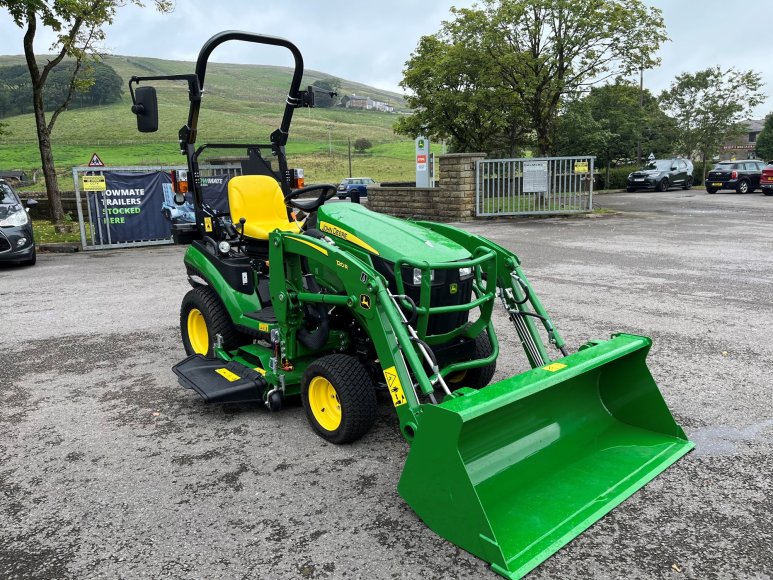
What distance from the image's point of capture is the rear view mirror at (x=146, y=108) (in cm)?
411

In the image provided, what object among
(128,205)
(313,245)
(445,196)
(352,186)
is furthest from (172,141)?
(313,245)

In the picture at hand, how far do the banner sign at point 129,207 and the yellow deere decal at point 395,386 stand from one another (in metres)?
11.6

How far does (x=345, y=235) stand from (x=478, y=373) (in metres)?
1.27

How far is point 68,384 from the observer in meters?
4.86

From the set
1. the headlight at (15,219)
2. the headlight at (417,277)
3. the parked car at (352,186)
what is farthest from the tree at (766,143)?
the headlight at (417,277)

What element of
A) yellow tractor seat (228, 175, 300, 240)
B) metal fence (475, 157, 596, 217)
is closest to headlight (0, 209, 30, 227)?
yellow tractor seat (228, 175, 300, 240)

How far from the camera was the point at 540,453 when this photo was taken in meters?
3.12

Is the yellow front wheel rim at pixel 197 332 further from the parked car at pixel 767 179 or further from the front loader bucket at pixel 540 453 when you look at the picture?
the parked car at pixel 767 179

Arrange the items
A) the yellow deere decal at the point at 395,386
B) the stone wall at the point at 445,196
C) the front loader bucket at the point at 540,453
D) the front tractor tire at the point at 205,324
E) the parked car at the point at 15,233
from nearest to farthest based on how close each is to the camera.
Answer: the front loader bucket at the point at 540,453 → the yellow deere decal at the point at 395,386 → the front tractor tire at the point at 205,324 → the parked car at the point at 15,233 → the stone wall at the point at 445,196

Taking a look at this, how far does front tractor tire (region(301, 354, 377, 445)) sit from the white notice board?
14246 millimetres

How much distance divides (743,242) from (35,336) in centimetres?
1200

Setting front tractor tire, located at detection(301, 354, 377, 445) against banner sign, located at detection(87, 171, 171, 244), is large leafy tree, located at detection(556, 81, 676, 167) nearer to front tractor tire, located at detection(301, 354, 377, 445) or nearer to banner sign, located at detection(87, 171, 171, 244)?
banner sign, located at detection(87, 171, 171, 244)

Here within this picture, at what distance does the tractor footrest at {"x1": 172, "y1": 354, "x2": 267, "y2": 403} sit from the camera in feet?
12.9

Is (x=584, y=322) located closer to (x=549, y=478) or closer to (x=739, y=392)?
(x=739, y=392)
